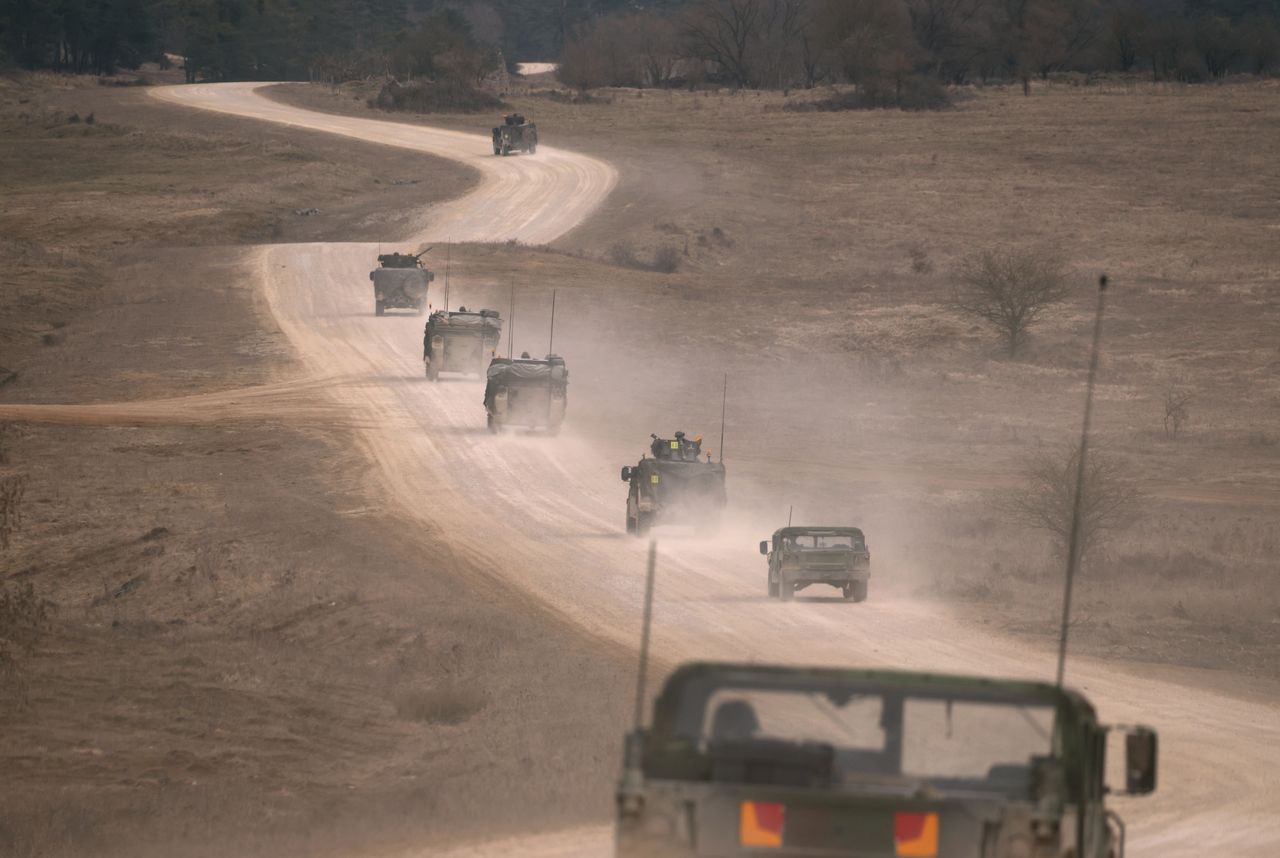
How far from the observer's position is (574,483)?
39344 millimetres

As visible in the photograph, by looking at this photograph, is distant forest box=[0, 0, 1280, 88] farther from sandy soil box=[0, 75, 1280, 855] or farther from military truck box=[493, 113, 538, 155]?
sandy soil box=[0, 75, 1280, 855]

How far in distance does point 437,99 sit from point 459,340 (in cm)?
7021

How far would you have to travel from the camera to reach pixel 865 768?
7.25 m

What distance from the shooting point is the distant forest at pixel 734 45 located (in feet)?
429

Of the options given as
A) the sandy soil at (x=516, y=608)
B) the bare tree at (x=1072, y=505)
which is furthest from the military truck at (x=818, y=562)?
the bare tree at (x=1072, y=505)

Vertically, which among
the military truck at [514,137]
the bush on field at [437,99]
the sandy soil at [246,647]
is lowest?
the sandy soil at [246,647]

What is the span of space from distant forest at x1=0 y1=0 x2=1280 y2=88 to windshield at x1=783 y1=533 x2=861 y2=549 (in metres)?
90.2

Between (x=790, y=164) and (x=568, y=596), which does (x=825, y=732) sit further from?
(x=790, y=164)

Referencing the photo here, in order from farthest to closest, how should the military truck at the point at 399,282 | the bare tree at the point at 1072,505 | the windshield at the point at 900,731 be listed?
the military truck at the point at 399,282 → the bare tree at the point at 1072,505 → the windshield at the point at 900,731

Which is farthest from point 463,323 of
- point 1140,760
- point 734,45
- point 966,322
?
point 734,45

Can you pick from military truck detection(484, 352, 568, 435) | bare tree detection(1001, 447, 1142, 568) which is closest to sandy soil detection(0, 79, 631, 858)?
military truck detection(484, 352, 568, 435)

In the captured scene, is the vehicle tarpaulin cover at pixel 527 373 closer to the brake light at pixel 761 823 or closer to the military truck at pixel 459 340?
the military truck at pixel 459 340

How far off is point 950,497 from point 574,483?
8.10 meters

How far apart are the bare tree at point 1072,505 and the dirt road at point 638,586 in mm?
5279
